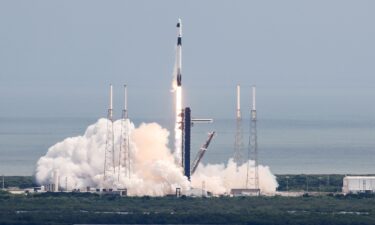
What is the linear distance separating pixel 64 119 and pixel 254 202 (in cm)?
8752

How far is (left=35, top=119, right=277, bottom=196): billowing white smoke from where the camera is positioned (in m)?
81.6

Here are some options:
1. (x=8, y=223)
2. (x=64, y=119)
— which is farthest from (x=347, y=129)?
(x=8, y=223)

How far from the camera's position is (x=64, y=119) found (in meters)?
165

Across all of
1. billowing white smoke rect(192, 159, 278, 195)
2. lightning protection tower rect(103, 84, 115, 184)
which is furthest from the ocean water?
lightning protection tower rect(103, 84, 115, 184)

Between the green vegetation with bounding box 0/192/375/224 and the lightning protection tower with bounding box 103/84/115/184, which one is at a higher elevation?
the lightning protection tower with bounding box 103/84/115/184

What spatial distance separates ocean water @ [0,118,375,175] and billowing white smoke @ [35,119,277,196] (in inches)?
514

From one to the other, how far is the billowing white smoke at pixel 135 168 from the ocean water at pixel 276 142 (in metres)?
13.1

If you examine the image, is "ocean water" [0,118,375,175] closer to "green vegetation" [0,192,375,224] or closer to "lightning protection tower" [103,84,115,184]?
"lightning protection tower" [103,84,115,184]

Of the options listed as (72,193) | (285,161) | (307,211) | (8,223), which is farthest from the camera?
(285,161)

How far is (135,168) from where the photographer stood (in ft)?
270

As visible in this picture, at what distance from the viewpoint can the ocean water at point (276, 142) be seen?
109 m

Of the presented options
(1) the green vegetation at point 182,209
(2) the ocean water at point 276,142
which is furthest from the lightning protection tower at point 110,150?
(2) the ocean water at point 276,142

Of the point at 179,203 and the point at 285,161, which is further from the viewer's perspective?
the point at 285,161

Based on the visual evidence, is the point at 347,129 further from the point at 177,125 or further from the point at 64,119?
the point at 177,125
